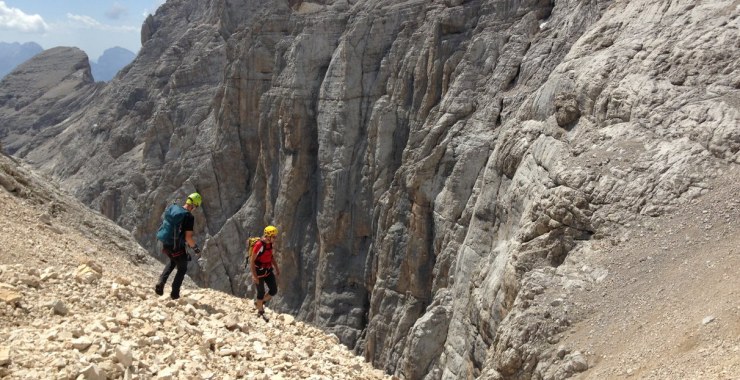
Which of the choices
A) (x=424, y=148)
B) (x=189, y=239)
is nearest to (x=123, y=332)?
(x=189, y=239)

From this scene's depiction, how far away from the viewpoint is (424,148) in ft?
114

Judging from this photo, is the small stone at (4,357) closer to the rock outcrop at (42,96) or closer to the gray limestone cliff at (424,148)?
the gray limestone cliff at (424,148)

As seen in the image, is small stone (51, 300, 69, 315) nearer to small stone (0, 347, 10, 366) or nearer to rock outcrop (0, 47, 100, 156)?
small stone (0, 347, 10, 366)

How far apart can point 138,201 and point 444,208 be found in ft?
121

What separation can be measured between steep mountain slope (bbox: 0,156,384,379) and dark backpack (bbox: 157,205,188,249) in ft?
3.32

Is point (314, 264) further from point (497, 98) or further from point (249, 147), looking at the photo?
point (497, 98)

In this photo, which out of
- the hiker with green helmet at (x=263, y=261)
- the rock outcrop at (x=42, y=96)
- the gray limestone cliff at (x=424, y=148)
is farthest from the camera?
the rock outcrop at (x=42, y=96)

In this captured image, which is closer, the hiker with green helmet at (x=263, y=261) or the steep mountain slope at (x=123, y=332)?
the steep mountain slope at (x=123, y=332)

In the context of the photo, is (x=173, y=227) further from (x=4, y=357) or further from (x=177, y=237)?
(x=4, y=357)

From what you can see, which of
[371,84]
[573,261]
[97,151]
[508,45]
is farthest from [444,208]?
[97,151]

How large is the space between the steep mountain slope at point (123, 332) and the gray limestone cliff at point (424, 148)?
442 cm

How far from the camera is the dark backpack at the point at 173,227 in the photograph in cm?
1248

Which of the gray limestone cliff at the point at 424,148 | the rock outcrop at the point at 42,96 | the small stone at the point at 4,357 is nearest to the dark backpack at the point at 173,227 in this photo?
the small stone at the point at 4,357

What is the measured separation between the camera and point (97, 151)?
236 ft
